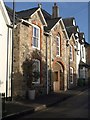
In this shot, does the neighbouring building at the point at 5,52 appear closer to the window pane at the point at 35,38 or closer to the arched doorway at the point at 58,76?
the window pane at the point at 35,38

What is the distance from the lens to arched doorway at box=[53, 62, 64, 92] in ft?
89.6

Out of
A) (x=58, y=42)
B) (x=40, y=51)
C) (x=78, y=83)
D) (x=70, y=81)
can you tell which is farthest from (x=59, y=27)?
(x=78, y=83)

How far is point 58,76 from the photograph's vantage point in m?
27.9

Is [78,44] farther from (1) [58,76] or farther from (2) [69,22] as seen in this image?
(1) [58,76]

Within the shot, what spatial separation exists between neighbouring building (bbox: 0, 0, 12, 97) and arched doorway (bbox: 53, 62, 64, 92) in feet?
29.8

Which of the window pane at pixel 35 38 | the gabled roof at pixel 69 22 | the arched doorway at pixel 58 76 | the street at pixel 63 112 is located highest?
the gabled roof at pixel 69 22

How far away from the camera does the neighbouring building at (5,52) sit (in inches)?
723

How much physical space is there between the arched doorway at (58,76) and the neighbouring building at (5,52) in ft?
29.8

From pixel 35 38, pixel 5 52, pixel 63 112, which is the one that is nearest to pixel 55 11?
pixel 35 38

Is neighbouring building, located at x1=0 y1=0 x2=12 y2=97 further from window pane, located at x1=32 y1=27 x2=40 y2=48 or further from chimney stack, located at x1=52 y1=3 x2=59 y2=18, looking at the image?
chimney stack, located at x1=52 y1=3 x2=59 y2=18

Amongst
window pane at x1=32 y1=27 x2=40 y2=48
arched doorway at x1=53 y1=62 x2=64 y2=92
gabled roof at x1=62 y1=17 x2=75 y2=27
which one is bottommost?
arched doorway at x1=53 y1=62 x2=64 y2=92

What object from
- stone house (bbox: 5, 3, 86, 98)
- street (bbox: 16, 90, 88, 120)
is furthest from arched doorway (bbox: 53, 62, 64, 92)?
street (bbox: 16, 90, 88, 120)

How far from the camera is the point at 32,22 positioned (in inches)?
848

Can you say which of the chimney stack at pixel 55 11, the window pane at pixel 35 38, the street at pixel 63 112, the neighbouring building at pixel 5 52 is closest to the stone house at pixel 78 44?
the chimney stack at pixel 55 11
